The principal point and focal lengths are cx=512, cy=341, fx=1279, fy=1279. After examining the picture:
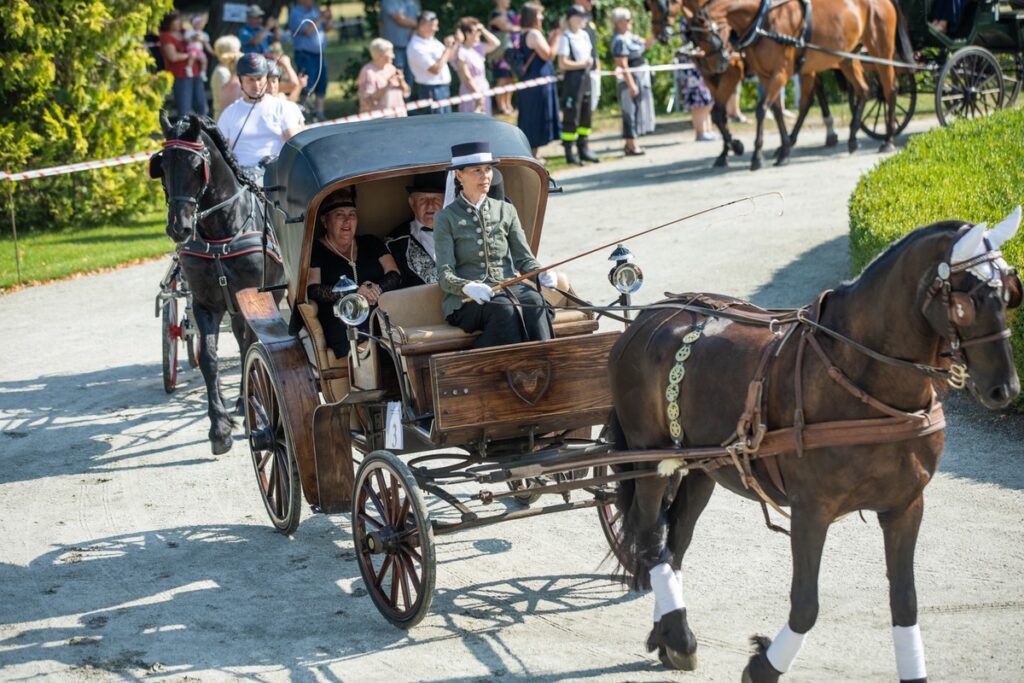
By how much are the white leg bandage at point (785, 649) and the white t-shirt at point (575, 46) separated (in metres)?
14.4

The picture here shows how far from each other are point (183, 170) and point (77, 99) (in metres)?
9.30

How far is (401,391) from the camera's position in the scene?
6.38 meters

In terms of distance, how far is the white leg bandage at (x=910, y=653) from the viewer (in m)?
4.90

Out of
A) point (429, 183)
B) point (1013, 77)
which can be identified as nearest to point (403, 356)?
point (429, 183)

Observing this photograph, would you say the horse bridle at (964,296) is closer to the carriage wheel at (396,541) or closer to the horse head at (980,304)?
the horse head at (980,304)

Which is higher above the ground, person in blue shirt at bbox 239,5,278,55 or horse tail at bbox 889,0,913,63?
person in blue shirt at bbox 239,5,278,55

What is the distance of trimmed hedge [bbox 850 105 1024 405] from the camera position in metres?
9.41

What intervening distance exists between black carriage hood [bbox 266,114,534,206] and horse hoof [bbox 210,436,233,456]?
233 centimetres

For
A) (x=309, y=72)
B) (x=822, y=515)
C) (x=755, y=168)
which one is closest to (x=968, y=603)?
(x=822, y=515)

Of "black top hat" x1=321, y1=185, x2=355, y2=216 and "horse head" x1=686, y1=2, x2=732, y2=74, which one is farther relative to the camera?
"horse head" x1=686, y1=2, x2=732, y2=74

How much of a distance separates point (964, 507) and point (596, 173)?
11.7 metres

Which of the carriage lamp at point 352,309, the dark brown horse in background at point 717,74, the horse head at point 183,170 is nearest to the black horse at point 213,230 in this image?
the horse head at point 183,170

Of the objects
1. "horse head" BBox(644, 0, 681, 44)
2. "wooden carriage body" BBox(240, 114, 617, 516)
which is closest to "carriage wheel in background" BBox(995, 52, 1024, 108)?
"horse head" BBox(644, 0, 681, 44)

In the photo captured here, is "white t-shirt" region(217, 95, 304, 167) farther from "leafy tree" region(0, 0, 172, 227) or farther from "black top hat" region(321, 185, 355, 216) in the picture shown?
"leafy tree" region(0, 0, 172, 227)
